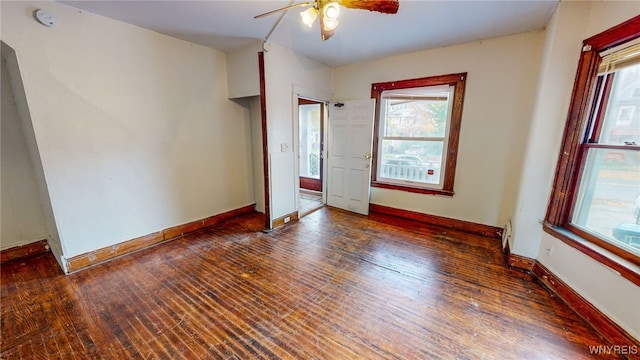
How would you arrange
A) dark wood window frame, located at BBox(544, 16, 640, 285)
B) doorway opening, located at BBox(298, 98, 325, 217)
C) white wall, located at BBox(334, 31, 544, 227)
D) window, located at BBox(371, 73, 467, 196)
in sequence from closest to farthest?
dark wood window frame, located at BBox(544, 16, 640, 285)
white wall, located at BBox(334, 31, 544, 227)
window, located at BBox(371, 73, 467, 196)
doorway opening, located at BBox(298, 98, 325, 217)

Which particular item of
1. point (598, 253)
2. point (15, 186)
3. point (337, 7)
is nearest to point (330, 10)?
point (337, 7)

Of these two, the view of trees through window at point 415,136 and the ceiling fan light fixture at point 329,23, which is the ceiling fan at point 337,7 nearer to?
the ceiling fan light fixture at point 329,23

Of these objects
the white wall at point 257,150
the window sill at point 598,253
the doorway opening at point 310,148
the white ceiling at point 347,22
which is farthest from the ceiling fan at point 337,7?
the doorway opening at point 310,148

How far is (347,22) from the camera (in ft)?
8.16

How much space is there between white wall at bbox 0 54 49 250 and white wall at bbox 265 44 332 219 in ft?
8.64

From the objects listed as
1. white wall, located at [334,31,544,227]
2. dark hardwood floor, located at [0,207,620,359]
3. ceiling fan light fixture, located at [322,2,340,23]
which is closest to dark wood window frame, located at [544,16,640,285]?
dark hardwood floor, located at [0,207,620,359]

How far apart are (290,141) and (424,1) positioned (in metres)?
2.29

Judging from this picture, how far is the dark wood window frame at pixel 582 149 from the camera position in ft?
5.51

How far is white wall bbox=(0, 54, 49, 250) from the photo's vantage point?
2.43m

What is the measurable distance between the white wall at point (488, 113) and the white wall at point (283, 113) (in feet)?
4.50

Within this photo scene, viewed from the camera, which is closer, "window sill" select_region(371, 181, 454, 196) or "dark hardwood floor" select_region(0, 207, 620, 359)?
"dark hardwood floor" select_region(0, 207, 620, 359)

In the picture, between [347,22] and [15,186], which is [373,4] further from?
[15,186]

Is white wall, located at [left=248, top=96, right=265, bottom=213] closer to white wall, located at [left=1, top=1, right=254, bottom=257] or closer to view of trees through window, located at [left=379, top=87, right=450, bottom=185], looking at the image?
white wall, located at [left=1, top=1, right=254, bottom=257]

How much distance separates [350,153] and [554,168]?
2.60 meters
